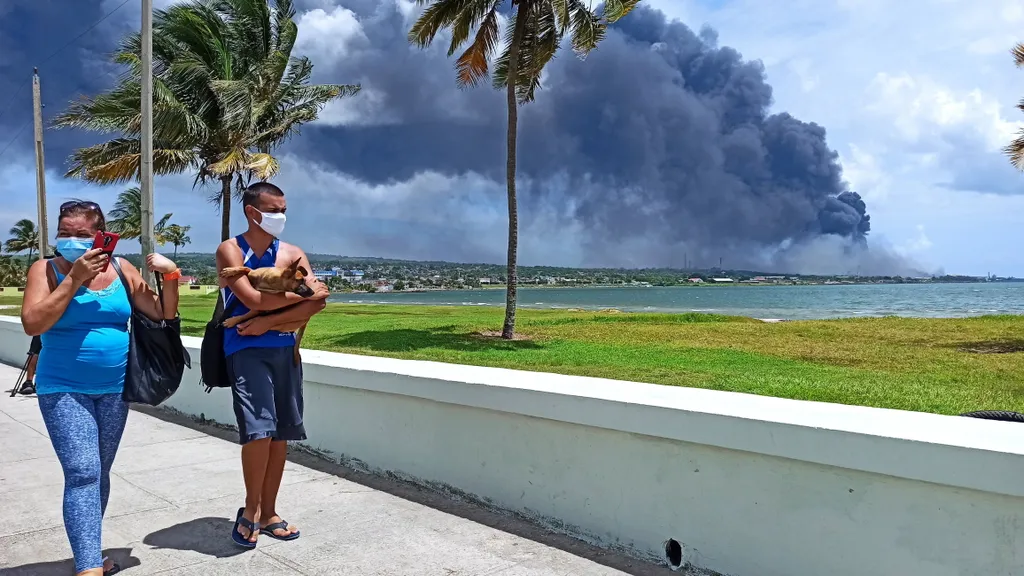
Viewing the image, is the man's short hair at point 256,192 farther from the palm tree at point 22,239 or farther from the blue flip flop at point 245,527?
the palm tree at point 22,239

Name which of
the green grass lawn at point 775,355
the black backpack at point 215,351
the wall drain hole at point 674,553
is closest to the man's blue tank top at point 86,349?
the black backpack at point 215,351

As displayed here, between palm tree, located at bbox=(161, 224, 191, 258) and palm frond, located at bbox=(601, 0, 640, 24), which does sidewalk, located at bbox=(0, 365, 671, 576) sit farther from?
palm tree, located at bbox=(161, 224, 191, 258)

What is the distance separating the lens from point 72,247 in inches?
130

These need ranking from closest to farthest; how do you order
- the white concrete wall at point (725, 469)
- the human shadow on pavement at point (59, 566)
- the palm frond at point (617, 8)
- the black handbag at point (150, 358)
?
the white concrete wall at point (725, 469)
the black handbag at point (150, 358)
the human shadow on pavement at point (59, 566)
the palm frond at point (617, 8)

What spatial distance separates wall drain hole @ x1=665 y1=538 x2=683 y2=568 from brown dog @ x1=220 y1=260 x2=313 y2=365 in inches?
77.8

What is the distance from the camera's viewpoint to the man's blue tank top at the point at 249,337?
11.9 ft

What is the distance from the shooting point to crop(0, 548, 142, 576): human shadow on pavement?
11.5ft

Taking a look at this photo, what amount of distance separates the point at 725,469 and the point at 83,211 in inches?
114

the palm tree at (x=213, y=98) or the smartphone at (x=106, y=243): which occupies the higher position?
the palm tree at (x=213, y=98)

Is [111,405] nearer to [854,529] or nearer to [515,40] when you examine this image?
[854,529]

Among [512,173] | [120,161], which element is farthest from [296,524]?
[120,161]

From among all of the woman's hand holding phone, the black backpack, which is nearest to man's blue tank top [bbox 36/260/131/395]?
the woman's hand holding phone

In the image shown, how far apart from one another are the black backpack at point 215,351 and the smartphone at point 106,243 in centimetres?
54

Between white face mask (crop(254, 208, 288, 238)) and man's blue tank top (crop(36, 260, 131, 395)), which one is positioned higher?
white face mask (crop(254, 208, 288, 238))
